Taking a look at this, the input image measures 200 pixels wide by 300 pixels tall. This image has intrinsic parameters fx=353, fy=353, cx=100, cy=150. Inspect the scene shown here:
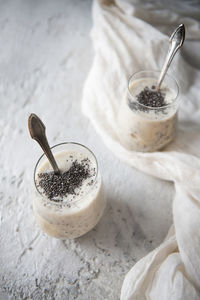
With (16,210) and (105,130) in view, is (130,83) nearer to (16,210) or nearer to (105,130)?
(105,130)

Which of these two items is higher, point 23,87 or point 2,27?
point 2,27

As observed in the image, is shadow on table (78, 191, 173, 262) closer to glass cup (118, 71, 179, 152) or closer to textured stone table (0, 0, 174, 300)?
textured stone table (0, 0, 174, 300)

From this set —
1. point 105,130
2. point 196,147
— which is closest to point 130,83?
point 105,130

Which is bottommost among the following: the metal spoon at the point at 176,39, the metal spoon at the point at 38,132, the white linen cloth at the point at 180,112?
the white linen cloth at the point at 180,112

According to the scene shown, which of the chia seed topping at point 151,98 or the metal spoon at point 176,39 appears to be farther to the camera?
the chia seed topping at point 151,98

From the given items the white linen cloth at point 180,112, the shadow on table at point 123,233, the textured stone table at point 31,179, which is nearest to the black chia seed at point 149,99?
the white linen cloth at point 180,112

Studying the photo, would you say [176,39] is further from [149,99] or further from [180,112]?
[180,112]

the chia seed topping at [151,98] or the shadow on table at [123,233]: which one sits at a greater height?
the chia seed topping at [151,98]

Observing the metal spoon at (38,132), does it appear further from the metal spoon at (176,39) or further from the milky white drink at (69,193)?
the metal spoon at (176,39)
